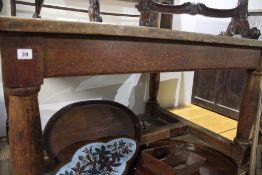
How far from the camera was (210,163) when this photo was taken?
2.93ft

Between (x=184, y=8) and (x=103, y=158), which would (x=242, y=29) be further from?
(x=103, y=158)

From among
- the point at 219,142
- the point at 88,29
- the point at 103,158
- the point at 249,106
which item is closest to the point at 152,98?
the point at 219,142

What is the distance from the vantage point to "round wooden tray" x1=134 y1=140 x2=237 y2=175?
0.83 meters

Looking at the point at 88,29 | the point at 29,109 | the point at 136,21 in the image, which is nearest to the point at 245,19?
the point at 136,21

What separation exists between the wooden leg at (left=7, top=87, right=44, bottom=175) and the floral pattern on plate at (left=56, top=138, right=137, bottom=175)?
0.21 metres

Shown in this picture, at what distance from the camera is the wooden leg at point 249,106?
3.21 ft

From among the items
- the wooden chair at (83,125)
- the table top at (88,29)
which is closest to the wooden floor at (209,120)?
the wooden chair at (83,125)

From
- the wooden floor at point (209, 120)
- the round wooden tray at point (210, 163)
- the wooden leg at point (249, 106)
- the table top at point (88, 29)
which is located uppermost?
the table top at point (88, 29)

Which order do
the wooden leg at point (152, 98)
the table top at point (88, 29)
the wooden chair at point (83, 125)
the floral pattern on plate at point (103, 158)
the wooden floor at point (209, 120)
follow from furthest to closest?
the wooden leg at point (152, 98) → the wooden floor at point (209, 120) → the wooden chair at point (83, 125) → the floral pattern on plate at point (103, 158) → the table top at point (88, 29)

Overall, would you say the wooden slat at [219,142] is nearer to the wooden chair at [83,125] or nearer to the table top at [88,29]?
the wooden chair at [83,125]

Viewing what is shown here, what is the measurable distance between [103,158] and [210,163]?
0.40 meters

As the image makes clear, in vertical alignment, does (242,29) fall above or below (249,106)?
above

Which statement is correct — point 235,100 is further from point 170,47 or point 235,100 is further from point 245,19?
point 170,47

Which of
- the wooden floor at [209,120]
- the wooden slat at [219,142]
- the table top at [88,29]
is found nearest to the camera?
the table top at [88,29]
